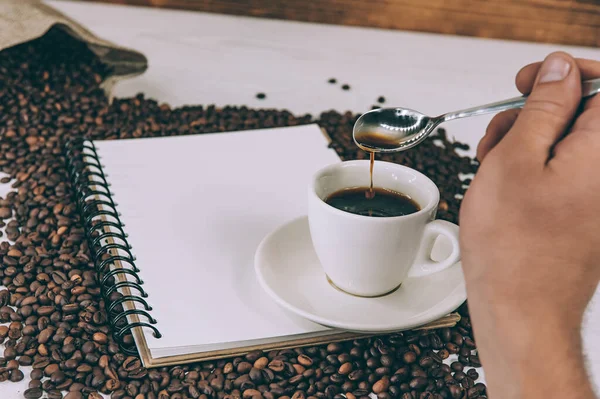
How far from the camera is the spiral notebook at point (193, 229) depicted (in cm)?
99

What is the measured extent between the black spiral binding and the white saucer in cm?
19

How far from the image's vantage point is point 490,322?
0.75 m

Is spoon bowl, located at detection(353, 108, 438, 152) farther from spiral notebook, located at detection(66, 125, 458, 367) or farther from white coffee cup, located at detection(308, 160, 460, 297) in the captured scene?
spiral notebook, located at detection(66, 125, 458, 367)

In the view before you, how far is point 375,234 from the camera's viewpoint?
0.97 meters

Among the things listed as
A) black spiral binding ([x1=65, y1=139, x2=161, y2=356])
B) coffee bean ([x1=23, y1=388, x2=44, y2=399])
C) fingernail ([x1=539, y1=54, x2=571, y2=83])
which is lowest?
coffee bean ([x1=23, y1=388, x2=44, y2=399])

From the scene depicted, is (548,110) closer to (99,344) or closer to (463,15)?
(99,344)

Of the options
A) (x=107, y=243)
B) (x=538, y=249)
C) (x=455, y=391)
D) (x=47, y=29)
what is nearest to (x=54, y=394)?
(x=107, y=243)

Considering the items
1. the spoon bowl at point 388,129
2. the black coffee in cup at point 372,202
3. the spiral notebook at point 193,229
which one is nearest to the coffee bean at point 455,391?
the spiral notebook at point 193,229

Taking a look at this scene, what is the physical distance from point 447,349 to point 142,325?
45cm

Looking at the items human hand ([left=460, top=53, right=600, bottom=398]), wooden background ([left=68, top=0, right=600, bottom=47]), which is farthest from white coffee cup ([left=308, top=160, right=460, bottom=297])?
wooden background ([left=68, top=0, right=600, bottom=47])

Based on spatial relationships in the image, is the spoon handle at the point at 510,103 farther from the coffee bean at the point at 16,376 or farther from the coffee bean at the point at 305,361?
the coffee bean at the point at 16,376

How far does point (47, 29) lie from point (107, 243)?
0.81 meters

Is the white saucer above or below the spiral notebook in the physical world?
above

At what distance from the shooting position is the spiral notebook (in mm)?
994
